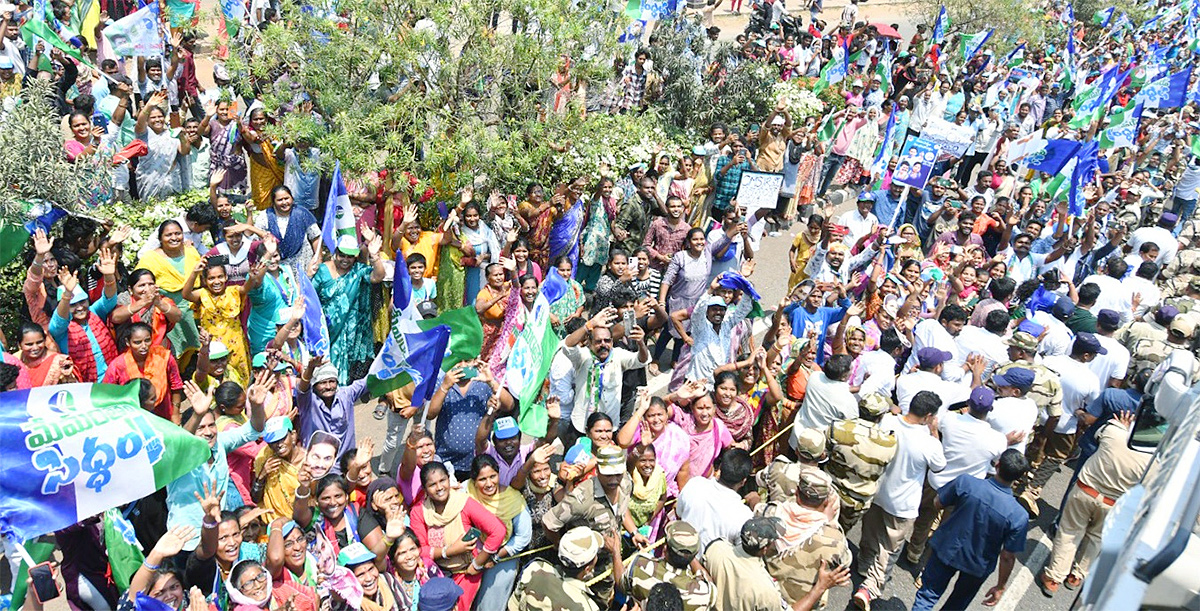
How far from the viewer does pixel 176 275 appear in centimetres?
699

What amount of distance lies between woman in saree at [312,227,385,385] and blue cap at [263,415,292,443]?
210 cm

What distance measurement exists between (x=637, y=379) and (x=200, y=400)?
2.89 metres

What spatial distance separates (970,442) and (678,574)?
98.7 inches

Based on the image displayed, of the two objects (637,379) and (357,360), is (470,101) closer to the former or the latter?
(357,360)

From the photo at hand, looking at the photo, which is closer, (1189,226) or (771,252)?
(771,252)

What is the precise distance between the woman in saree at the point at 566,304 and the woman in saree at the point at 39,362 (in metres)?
3.17

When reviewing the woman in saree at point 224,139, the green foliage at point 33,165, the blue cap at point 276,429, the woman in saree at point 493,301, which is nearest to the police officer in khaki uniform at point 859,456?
the woman in saree at point 493,301

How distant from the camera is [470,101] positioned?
9.33 metres

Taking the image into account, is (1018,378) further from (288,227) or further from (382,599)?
(288,227)

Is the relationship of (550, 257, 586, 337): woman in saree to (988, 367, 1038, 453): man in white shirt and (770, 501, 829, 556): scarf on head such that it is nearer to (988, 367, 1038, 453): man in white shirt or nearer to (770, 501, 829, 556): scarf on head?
(770, 501, 829, 556): scarf on head

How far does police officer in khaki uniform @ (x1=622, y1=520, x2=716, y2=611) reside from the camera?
482cm

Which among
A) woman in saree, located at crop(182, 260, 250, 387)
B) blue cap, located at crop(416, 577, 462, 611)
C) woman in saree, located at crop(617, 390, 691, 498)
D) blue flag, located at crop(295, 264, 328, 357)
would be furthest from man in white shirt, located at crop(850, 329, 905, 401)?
woman in saree, located at crop(182, 260, 250, 387)

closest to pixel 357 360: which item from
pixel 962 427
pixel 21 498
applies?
pixel 21 498

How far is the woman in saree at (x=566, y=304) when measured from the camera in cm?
746
